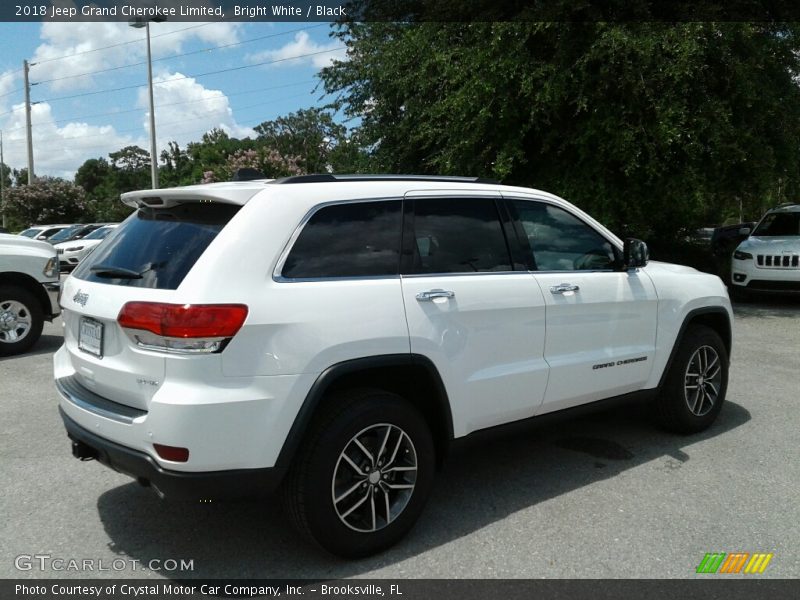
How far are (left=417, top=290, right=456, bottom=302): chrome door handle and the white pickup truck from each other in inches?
255

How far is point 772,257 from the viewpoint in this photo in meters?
11.8

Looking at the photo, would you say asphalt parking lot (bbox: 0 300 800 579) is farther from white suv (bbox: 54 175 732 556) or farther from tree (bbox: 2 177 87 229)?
tree (bbox: 2 177 87 229)

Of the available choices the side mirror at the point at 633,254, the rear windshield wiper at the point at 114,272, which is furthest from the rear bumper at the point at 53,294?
the side mirror at the point at 633,254

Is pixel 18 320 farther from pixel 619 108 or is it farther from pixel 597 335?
pixel 619 108

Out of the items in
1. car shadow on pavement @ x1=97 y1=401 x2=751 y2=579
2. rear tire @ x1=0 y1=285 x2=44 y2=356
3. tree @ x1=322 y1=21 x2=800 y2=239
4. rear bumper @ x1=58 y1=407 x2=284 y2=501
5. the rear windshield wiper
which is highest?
tree @ x1=322 y1=21 x2=800 y2=239

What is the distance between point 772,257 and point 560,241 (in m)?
9.16

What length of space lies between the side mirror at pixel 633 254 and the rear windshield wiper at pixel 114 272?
2994 millimetres

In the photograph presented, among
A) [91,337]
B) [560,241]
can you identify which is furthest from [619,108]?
[91,337]

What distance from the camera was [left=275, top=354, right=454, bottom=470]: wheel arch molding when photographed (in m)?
3.01

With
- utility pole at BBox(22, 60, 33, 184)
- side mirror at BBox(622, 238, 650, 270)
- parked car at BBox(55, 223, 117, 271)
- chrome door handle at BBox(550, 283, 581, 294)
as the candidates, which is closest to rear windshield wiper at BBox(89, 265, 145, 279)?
chrome door handle at BBox(550, 283, 581, 294)

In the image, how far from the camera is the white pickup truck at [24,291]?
8.05m

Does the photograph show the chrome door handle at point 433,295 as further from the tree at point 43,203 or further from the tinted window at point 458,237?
the tree at point 43,203

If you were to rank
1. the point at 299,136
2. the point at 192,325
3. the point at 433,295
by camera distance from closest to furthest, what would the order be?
the point at 192,325 < the point at 433,295 < the point at 299,136

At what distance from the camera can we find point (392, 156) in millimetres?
15484
